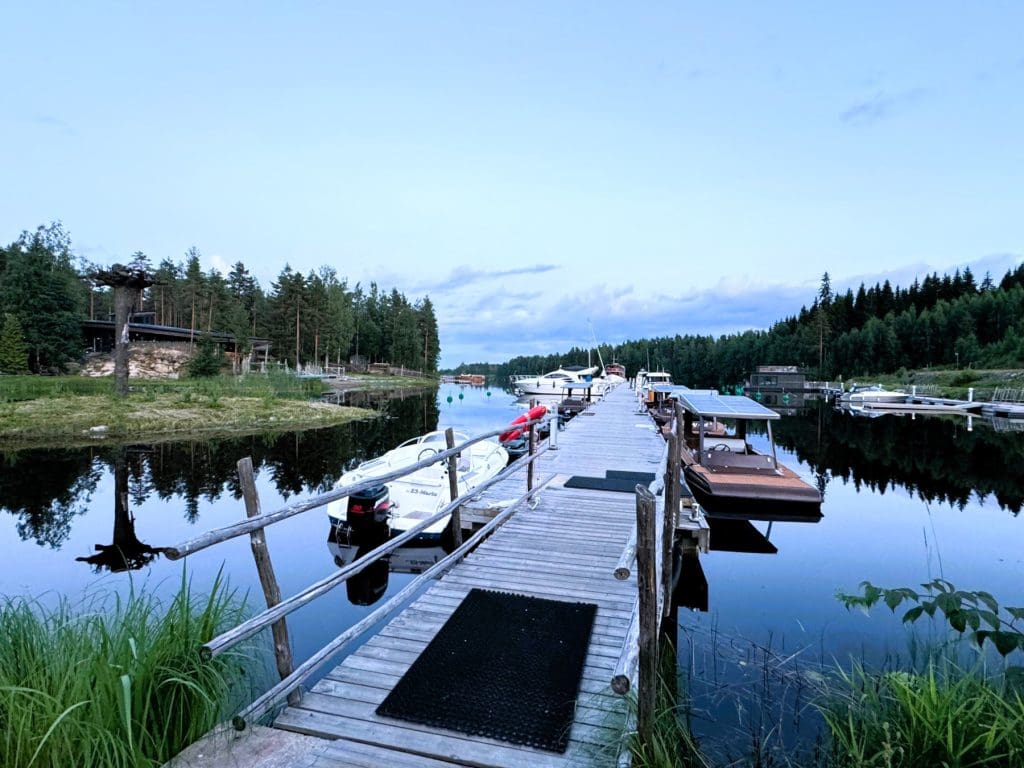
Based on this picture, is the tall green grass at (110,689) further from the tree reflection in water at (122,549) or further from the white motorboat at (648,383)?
the white motorboat at (648,383)

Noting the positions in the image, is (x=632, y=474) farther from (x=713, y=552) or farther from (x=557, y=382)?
(x=557, y=382)

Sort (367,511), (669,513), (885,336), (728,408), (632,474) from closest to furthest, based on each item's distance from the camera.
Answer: (669,513)
(367,511)
(632,474)
(728,408)
(885,336)

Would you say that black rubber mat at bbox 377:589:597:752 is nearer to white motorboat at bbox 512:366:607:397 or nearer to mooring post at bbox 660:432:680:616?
mooring post at bbox 660:432:680:616

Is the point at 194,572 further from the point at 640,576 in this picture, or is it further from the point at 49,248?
the point at 49,248

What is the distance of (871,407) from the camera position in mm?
43781

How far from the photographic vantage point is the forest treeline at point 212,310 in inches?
1492

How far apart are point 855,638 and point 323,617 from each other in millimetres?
6613

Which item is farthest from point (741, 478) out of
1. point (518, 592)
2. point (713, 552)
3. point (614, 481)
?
point (518, 592)

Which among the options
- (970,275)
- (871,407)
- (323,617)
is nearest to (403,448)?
(323,617)

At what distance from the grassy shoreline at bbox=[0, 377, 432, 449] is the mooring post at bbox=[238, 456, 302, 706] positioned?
783 inches

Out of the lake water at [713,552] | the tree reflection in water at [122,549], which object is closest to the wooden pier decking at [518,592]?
the lake water at [713,552]

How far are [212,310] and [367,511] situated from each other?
60691 mm

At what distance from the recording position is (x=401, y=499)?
30.8 feet

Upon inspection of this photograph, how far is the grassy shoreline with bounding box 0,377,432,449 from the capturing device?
19891 mm
